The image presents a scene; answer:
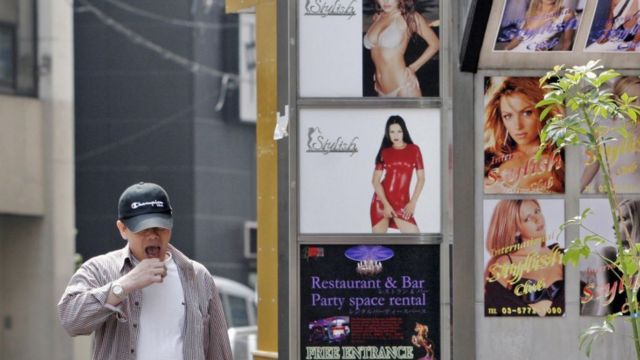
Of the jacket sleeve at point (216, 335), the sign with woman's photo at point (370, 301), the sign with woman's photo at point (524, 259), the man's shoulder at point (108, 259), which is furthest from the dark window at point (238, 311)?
the man's shoulder at point (108, 259)

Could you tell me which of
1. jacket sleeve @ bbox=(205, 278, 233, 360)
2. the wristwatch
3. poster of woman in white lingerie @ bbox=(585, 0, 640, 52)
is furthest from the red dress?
the wristwatch

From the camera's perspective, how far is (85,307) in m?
5.07

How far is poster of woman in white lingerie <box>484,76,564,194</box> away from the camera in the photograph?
872cm

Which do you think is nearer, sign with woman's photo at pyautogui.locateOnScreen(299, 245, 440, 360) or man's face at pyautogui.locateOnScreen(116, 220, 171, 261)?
man's face at pyautogui.locateOnScreen(116, 220, 171, 261)

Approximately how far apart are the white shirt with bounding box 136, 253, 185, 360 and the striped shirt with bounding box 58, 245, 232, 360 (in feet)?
0.07

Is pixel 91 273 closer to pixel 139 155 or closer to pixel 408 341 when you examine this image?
pixel 408 341

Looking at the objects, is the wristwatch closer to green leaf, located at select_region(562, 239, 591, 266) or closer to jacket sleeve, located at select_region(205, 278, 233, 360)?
jacket sleeve, located at select_region(205, 278, 233, 360)

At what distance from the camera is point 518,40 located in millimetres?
8500

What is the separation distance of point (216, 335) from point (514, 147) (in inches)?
144

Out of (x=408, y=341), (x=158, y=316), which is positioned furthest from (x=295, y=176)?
(x=158, y=316)

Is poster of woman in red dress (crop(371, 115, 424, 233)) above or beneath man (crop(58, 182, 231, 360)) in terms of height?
above

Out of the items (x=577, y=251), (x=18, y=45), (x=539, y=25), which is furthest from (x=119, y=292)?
(x=18, y=45)

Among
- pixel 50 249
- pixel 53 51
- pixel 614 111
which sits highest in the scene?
pixel 53 51

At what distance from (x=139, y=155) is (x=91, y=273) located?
32.1 metres
